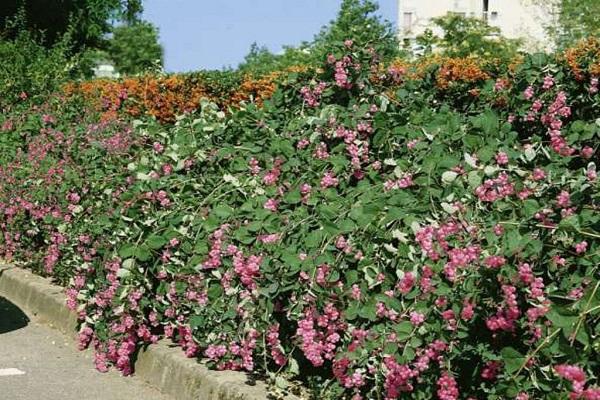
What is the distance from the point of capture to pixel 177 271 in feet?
18.8

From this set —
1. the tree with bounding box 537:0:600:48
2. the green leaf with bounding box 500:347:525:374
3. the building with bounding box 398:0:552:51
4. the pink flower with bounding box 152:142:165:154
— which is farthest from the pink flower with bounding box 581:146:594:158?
the building with bounding box 398:0:552:51

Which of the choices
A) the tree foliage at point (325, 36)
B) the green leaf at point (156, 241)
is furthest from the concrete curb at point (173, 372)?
the tree foliage at point (325, 36)

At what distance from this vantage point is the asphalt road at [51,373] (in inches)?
224

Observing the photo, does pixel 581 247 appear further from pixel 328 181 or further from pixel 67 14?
pixel 67 14

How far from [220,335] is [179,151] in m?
1.67

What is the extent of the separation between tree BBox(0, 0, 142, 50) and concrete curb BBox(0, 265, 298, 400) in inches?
1066

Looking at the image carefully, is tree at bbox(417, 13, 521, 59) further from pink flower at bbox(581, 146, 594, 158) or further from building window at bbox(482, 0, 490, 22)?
building window at bbox(482, 0, 490, 22)

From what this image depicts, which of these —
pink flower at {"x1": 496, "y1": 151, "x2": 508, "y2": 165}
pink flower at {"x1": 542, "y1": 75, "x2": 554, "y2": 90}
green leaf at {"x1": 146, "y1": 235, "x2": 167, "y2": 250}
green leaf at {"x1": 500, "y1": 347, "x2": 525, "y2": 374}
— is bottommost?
green leaf at {"x1": 500, "y1": 347, "x2": 525, "y2": 374}

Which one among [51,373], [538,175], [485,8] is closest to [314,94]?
[51,373]

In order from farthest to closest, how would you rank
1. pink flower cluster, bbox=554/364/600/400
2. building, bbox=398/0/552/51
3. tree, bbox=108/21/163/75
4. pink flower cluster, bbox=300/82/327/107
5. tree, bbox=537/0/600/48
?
tree, bbox=108/21/163/75 < building, bbox=398/0/552/51 < tree, bbox=537/0/600/48 < pink flower cluster, bbox=300/82/327/107 < pink flower cluster, bbox=554/364/600/400

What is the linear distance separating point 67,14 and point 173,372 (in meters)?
31.6

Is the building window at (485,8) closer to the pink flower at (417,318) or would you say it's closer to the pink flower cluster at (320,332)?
the pink flower cluster at (320,332)

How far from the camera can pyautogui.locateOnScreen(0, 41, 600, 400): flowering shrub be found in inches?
146

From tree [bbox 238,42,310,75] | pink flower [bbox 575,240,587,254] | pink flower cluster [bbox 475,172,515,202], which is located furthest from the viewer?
tree [bbox 238,42,310,75]
